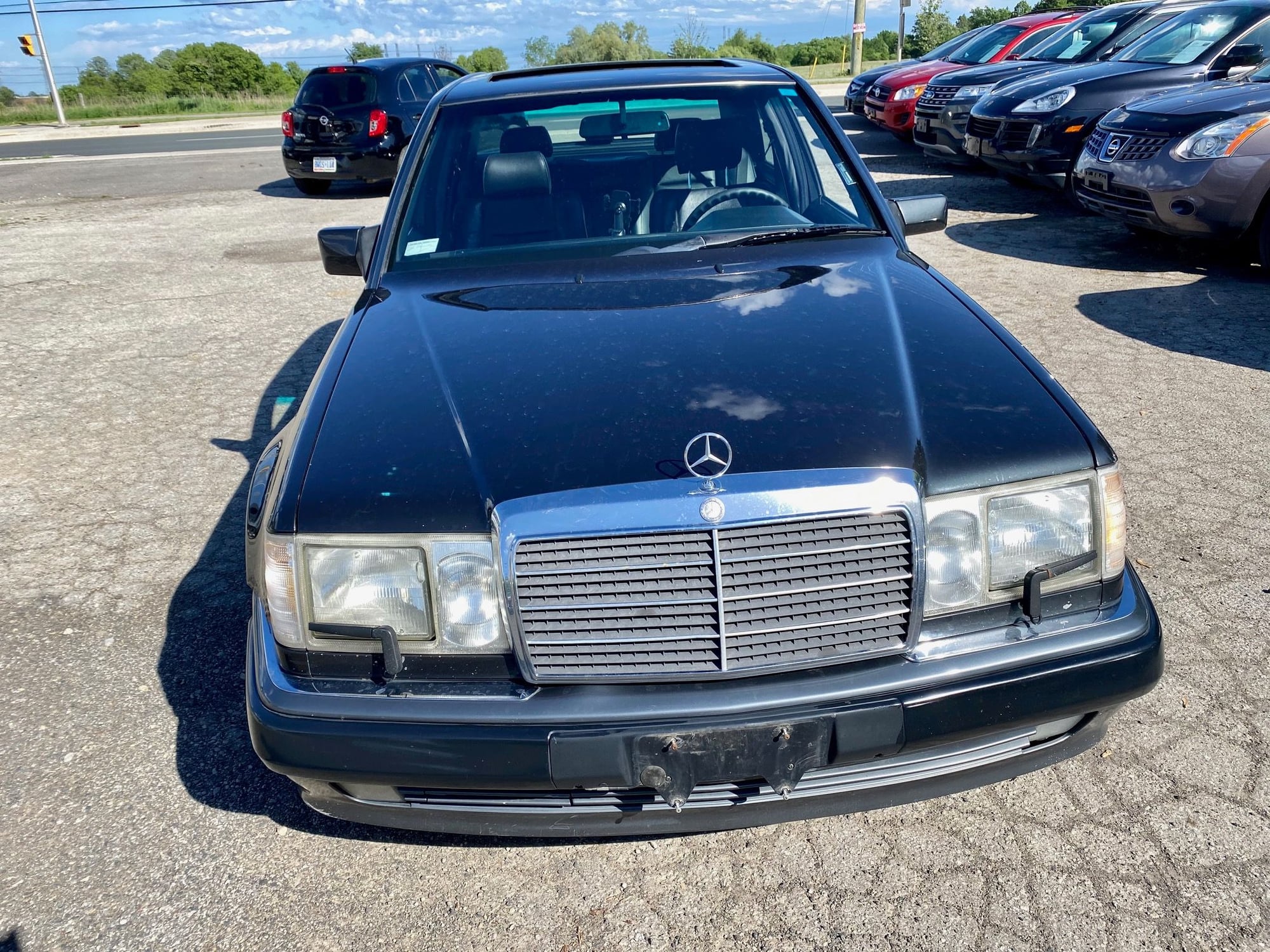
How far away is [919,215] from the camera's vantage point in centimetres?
352

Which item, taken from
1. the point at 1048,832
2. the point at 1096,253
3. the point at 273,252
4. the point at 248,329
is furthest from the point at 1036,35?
the point at 1048,832

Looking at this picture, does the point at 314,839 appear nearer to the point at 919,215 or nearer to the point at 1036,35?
the point at 919,215

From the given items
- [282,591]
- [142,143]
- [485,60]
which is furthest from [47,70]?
[282,591]

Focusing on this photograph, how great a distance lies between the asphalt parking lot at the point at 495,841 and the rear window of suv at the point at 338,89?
7654 mm

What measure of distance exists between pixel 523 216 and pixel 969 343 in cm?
156

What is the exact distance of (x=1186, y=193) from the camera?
662 cm

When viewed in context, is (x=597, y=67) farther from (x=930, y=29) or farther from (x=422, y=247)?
(x=930, y=29)

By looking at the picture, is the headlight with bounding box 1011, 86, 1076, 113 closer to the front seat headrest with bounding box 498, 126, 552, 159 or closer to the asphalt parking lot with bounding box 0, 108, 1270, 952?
the asphalt parking lot with bounding box 0, 108, 1270, 952

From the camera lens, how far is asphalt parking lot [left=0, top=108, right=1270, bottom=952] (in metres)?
2.11

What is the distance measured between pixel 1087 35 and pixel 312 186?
381 inches

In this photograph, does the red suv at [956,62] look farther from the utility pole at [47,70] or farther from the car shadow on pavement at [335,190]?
the utility pole at [47,70]

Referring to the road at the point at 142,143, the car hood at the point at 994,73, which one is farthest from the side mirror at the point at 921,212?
the road at the point at 142,143

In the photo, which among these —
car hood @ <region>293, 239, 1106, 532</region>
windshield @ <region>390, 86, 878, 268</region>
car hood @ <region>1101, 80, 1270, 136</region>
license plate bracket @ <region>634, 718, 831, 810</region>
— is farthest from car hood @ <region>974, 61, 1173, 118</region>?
license plate bracket @ <region>634, 718, 831, 810</region>

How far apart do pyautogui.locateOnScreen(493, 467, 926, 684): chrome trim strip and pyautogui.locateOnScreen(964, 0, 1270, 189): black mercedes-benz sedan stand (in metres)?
7.93
